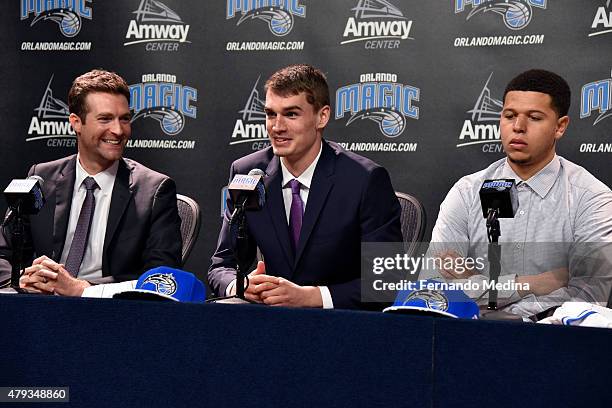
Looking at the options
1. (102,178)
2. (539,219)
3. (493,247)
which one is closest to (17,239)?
(102,178)

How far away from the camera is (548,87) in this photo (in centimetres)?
364

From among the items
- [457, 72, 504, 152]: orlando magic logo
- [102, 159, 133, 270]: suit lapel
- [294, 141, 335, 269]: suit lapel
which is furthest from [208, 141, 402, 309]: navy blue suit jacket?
[457, 72, 504, 152]: orlando magic logo

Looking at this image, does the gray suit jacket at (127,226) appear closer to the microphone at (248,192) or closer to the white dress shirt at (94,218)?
the white dress shirt at (94,218)

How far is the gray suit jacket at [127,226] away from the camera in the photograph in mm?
3566

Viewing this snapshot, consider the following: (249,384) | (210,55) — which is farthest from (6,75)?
(249,384)

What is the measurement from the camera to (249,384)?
7.80 ft

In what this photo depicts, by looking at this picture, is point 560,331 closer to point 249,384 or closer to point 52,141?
point 249,384

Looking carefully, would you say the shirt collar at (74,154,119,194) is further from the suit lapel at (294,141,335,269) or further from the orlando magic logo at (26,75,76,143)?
the orlando magic logo at (26,75,76,143)

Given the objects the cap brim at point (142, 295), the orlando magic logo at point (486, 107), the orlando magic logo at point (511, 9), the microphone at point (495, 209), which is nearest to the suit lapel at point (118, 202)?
the cap brim at point (142, 295)

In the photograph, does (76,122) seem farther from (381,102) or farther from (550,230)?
(550,230)

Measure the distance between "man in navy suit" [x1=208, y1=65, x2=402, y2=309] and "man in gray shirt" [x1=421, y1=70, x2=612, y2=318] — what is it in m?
0.29

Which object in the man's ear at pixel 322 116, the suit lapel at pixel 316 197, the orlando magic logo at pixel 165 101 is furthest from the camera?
the orlando magic logo at pixel 165 101

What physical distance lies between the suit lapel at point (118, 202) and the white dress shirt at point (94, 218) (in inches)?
1.2

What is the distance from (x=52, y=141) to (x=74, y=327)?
2.83 metres
